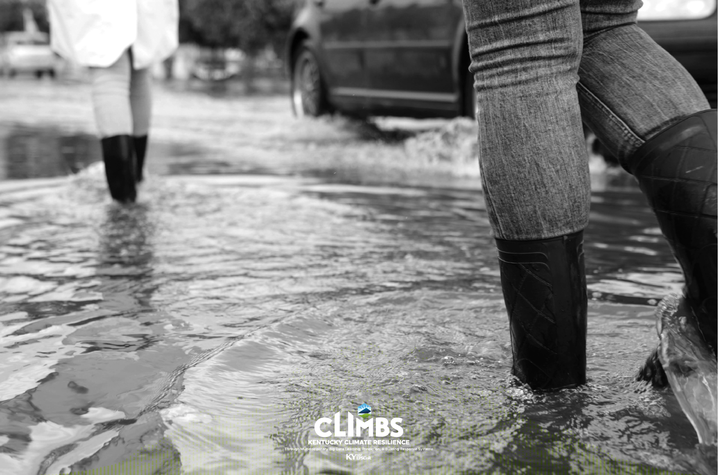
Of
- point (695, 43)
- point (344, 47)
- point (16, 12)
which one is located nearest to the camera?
point (695, 43)

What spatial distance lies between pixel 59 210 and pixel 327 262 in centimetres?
154

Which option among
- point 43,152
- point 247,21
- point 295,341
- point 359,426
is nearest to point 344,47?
point 43,152

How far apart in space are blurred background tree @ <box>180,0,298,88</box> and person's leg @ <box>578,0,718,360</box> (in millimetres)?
24272

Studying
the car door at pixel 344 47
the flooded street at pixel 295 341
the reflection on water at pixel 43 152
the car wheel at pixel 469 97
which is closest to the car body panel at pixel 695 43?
the flooded street at pixel 295 341

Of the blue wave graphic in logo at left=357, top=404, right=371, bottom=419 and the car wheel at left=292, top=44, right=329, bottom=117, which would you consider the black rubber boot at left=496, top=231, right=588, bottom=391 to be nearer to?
the blue wave graphic in logo at left=357, top=404, right=371, bottom=419

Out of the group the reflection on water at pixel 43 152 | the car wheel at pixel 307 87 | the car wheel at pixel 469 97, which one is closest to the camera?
the reflection on water at pixel 43 152

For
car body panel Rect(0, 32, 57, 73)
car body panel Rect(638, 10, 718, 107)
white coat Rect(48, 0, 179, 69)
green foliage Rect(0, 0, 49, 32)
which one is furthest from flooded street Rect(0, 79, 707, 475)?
green foliage Rect(0, 0, 49, 32)

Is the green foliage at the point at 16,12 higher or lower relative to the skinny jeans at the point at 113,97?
lower

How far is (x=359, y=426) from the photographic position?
1.46m

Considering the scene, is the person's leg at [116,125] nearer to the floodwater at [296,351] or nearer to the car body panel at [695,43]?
the floodwater at [296,351]

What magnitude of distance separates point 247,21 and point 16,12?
125ft

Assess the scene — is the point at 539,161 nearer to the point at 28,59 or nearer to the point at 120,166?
the point at 120,166

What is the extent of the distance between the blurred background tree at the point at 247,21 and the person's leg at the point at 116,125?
71.7 ft

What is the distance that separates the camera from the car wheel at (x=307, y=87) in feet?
25.4
